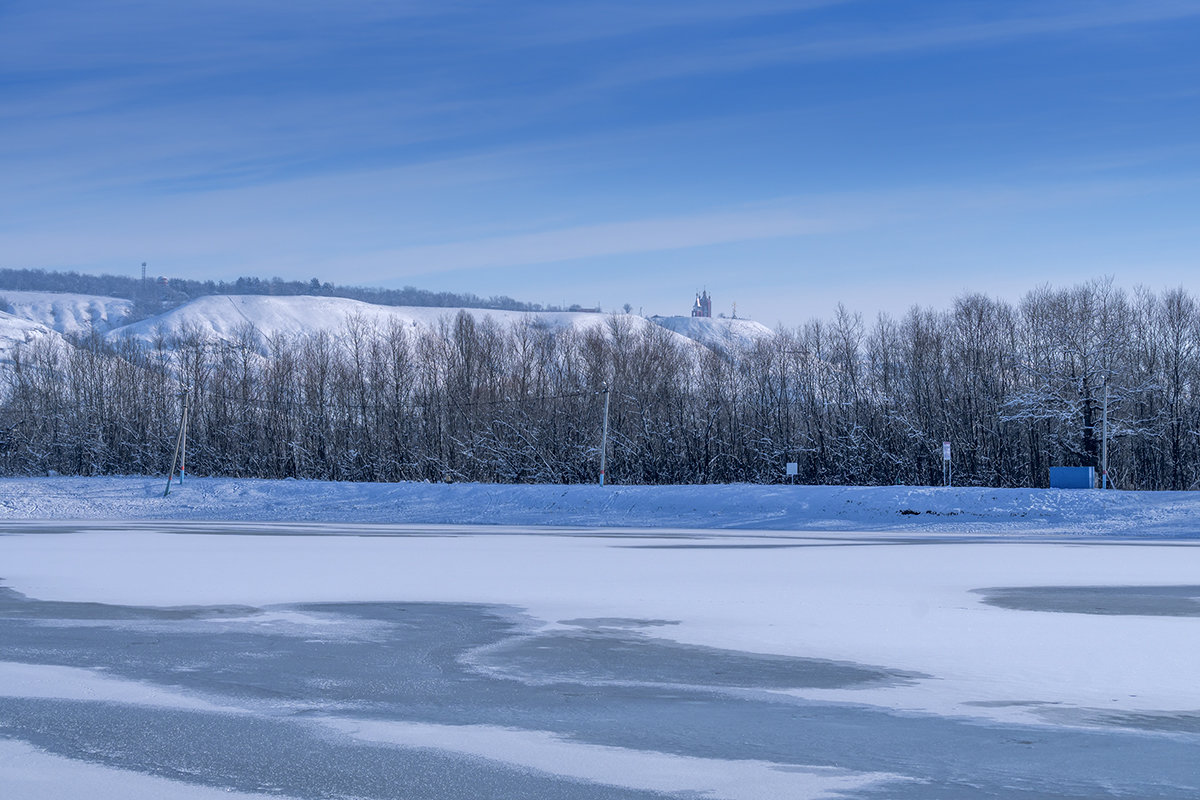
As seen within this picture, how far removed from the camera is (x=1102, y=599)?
47.9ft

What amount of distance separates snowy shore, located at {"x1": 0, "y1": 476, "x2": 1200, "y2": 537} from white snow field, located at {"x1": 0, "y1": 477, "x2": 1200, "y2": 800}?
1153cm

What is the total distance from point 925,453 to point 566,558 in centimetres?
4475

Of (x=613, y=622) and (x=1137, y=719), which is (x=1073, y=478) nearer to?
(x=613, y=622)

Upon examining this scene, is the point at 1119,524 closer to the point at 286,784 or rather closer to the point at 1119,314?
the point at 286,784

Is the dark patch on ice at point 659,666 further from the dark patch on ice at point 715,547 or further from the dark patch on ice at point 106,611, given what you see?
the dark patch on ice at point 715,547

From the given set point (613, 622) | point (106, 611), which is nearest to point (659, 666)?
point (613, 622)

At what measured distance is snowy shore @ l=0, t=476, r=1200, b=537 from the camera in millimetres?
33625

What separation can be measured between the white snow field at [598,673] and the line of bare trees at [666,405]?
130 ft

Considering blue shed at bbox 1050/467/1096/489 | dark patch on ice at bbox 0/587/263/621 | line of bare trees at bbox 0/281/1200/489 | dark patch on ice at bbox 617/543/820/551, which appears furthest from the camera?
line of bare trees at bbox 0/281/1200/489

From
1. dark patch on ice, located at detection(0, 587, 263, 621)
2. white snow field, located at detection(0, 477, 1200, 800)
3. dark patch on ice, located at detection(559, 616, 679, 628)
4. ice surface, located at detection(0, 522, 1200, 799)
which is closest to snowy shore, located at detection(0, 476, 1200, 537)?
white snow field, located at detection(0, 477, 1200, 800)

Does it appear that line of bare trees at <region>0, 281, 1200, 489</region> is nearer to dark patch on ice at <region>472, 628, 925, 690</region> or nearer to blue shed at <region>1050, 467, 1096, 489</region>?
blue shed at <region>1050, 467, 1096, 489</region>

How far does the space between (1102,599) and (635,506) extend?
1014 inches

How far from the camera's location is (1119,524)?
32469 millimetres

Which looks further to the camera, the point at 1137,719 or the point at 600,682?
the point at 600,682
